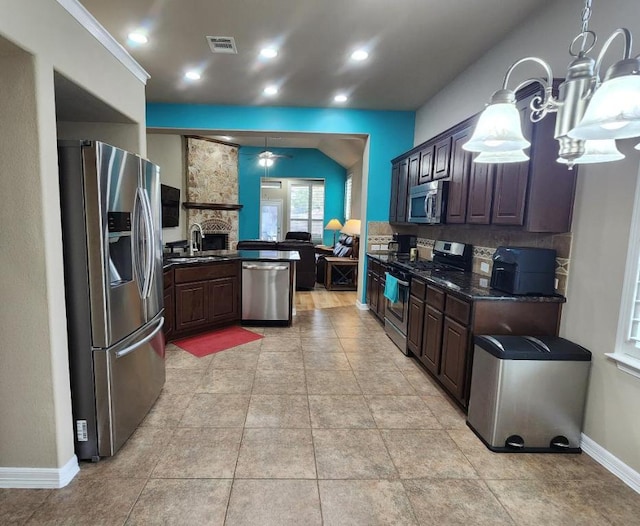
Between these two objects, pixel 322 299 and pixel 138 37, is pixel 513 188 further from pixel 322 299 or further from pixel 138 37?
pixel 322 299

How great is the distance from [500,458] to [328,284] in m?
5.21

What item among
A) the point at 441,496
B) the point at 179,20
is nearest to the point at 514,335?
the point at 441,496

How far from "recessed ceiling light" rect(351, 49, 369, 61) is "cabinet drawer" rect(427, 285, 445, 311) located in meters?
2.33

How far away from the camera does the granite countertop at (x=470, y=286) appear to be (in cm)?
239

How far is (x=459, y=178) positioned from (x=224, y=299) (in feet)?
9.77

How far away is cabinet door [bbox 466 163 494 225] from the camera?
9.29 ft

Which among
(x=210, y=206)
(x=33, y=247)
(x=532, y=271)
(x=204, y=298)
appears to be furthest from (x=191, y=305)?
(x=210, y=206)

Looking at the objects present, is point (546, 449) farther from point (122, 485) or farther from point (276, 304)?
point (276, 304)

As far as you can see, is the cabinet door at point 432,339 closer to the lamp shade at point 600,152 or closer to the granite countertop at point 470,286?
the granite countertop at point 470,286

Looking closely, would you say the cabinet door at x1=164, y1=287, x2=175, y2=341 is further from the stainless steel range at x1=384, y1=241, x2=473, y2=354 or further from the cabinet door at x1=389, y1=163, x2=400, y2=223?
the cabinet door at x1=389, y1=163, x2=400, y2=223

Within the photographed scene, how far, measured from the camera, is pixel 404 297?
3678mm

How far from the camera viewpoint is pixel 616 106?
1.10 m

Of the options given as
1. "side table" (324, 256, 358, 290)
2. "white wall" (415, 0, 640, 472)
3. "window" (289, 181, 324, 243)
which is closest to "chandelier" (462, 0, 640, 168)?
"white wall" (415, 0, 640, 472)

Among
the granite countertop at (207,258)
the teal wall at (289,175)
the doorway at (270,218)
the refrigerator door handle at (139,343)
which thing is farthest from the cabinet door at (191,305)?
the doorway at (270,218)
